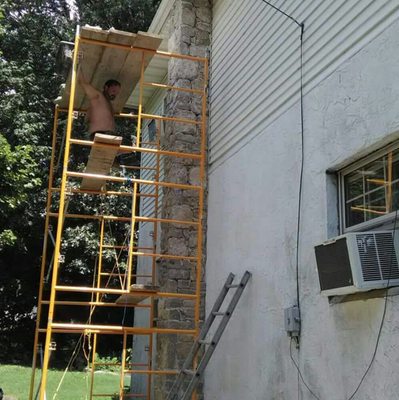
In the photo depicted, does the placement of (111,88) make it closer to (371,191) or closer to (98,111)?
(98,111)

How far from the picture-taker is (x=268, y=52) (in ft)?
19.9

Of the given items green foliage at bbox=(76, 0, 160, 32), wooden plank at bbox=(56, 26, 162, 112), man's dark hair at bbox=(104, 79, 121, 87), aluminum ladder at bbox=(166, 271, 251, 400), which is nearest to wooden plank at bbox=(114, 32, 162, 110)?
wooden plank at bbox=(56, 26, 162, 112)

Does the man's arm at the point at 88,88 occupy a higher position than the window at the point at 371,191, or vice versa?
the man's arm at the point at 88,88

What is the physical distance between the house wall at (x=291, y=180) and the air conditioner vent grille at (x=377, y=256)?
0.20 m

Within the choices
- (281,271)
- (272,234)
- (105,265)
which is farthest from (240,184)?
(105,265)

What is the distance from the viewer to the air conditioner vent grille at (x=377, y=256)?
→ 3721 mm

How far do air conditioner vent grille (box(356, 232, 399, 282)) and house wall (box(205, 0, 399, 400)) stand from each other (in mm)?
205

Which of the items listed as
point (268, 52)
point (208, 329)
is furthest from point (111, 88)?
point (208, 329)

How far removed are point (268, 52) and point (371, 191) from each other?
7.85 feet

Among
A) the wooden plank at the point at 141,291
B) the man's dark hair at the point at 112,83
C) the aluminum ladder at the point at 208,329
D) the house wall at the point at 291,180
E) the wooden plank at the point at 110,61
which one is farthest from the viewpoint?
the man's dark hair at the point at 112,83

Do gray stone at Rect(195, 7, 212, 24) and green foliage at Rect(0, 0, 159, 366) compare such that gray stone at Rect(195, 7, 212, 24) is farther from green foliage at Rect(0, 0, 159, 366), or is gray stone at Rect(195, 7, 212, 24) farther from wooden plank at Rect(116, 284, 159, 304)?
green foliage at Rect(0, 0, 159, 366)

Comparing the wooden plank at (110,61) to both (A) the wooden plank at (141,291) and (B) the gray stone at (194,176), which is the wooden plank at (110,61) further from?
(A) the wooden plank at (141,291)

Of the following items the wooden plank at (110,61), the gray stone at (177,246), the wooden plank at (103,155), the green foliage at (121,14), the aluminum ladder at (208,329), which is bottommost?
the aluminum ladder at (208,329)

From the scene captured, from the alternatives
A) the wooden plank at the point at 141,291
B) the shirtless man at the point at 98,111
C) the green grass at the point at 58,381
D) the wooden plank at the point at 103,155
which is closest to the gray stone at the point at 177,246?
the wooden plank at the point at 141,291
